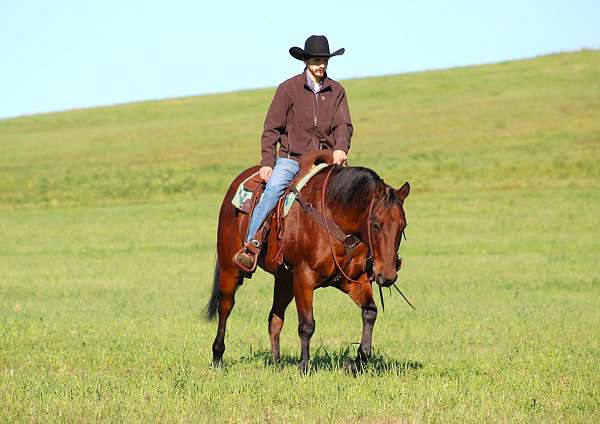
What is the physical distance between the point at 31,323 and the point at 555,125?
38.7 metres

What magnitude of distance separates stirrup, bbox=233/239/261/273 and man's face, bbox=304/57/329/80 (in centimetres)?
156

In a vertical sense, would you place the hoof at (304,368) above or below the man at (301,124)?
below

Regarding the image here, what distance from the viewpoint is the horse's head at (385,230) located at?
7.92 m

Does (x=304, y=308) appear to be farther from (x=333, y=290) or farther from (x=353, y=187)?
(x=333, y=290)

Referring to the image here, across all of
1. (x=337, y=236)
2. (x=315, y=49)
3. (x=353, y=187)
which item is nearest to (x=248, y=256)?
(x=337, y=236)

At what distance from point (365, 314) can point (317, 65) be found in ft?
7.21

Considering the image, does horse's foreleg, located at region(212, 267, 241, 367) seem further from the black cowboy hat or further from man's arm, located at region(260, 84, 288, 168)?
the black cowboy hat

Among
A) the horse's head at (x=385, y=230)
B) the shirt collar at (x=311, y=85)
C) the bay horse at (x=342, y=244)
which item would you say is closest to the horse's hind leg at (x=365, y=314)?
the bay horse at (x=342, y=244)

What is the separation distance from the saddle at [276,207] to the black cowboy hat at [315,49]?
0.84 m

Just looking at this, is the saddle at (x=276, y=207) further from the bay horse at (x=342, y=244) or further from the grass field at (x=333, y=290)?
the grass field at (x=333, y=290)

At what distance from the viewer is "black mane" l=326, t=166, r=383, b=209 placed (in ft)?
27.2

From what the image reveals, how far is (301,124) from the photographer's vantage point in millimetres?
9203

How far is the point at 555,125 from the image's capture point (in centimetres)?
4800

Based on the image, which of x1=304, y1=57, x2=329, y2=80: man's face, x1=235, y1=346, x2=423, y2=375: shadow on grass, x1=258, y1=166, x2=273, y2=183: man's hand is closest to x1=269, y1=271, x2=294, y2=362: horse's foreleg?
x1=235, y1=346, x2=423, y2=375: shadow on grass
